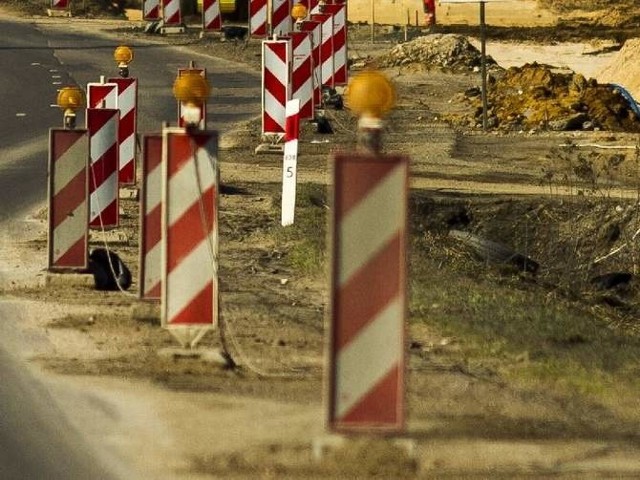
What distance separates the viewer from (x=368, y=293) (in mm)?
7863

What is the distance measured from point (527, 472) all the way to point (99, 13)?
44.8 m

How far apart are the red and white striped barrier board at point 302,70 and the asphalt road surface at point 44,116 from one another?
185 cm

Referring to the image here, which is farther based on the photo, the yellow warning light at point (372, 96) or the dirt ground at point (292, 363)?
the dirt ground at point (292, 363)

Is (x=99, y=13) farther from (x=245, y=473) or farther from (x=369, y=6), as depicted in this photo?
(x=245, y=473)

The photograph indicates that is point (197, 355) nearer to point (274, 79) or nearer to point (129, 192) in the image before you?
point (129, 192)

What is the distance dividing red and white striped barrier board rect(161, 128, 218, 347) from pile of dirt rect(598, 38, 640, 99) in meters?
21.7

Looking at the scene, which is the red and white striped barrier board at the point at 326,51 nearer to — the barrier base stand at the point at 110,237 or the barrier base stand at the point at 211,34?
the barrier base stand at the point at 110,237

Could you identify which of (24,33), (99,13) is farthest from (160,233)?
(99,13)

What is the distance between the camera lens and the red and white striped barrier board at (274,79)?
68.1 feet

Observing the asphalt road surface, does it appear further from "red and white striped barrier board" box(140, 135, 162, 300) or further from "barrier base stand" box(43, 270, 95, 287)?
"red and white striped barrier board" box(140, 135, 162, 300)

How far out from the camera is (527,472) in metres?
8.17

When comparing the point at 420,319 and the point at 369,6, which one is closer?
the point at 420,319

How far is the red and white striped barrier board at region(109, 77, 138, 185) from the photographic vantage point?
16531mm

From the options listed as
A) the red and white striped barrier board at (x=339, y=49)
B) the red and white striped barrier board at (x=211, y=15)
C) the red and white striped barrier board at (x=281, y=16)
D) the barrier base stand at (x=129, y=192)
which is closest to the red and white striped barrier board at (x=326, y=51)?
the red and white striped barrier board at (x=339, y=49)
